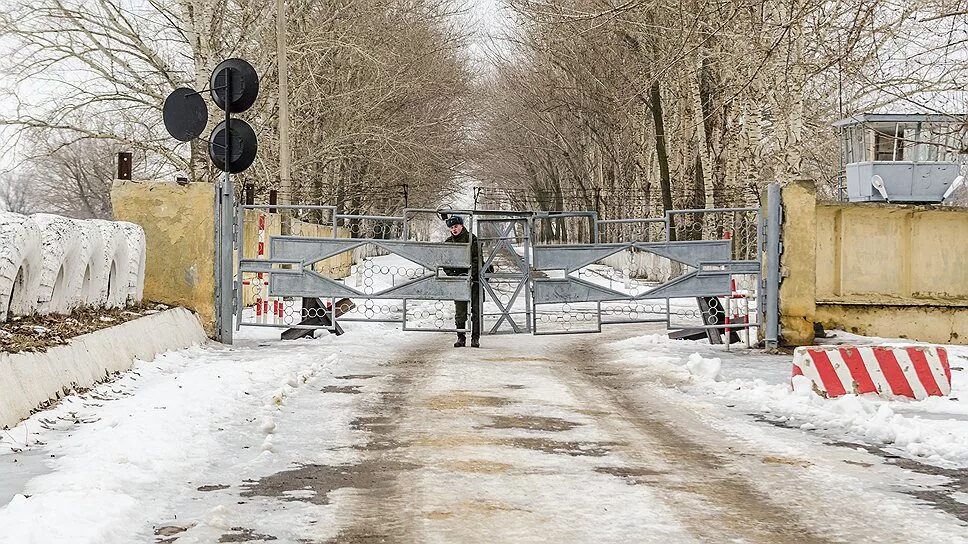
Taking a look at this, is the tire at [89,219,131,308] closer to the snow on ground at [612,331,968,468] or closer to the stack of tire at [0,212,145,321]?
the stack of tire at [0,212,145,321]

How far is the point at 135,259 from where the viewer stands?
50.1 ft

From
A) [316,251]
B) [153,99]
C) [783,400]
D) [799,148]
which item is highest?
[153,99]

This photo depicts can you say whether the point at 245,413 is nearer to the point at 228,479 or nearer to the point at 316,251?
the point at 228,479

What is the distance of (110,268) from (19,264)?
3.90m

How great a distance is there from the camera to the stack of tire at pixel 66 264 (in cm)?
1027

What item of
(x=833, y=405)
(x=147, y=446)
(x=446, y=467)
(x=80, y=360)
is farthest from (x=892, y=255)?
(x=147, y=446)

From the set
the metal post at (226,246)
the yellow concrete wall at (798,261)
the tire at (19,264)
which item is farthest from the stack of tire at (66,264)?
the yellow concrete wall at (798,261)

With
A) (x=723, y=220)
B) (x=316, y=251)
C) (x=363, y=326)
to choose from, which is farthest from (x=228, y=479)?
(x=723, y=220)

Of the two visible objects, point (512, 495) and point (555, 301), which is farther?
A: point (555, 301)

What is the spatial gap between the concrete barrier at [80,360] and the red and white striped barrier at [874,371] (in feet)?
20.8

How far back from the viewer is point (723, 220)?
39844 mm

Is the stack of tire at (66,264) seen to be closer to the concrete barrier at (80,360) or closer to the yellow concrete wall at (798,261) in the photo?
the concrete barrier at (80,360)

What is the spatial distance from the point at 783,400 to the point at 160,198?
898 cm

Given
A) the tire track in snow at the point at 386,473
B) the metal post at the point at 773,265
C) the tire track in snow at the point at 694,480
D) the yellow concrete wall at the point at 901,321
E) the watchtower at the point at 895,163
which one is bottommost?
the tire track in snow at the point at 694,480
